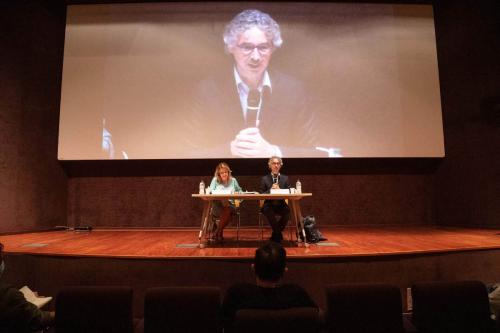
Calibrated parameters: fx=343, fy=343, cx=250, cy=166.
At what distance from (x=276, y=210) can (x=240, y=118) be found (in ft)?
6.68

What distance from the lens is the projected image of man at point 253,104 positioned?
585cm

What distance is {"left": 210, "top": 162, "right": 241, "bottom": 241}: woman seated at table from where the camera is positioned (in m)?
4.46

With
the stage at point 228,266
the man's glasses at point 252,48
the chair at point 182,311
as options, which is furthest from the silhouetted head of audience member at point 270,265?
the man's glasses at point 252,48

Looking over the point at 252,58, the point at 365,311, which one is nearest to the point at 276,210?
the point at 252,58

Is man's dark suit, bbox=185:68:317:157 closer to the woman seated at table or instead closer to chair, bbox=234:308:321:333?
the woman seated at table

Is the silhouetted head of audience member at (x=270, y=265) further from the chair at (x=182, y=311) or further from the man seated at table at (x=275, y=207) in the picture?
the man seated at table at (x=275, y=207)

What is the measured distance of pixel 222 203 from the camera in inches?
180

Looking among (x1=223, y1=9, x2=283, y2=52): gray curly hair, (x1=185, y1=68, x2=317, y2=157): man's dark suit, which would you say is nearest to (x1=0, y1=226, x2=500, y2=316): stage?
(x1=185, y1=68, x2=317, y2=157): man's dark suit

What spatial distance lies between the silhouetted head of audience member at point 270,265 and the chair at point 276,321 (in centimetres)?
26

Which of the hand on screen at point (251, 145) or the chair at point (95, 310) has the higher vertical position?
the hand on screen at point (251, 145)

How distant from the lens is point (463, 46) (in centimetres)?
587

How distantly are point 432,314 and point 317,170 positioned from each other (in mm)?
4735

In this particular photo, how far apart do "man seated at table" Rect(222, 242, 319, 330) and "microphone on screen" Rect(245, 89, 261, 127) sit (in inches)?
174

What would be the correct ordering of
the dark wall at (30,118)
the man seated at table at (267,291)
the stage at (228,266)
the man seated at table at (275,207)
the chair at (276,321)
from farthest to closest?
the dark wall at (30,118) → the man seated at table at (275,207) → the stage at (228,266) → the man seated at table at (267,291) → the chair at (276,321)
